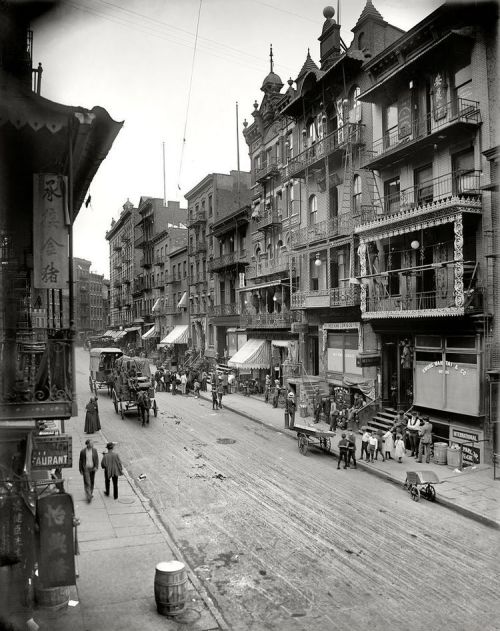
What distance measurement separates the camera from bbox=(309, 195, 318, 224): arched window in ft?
97.7

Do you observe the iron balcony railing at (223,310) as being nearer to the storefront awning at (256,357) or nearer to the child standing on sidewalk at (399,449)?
the storefront awning at (256,357)

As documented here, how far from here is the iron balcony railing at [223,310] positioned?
1641 inches

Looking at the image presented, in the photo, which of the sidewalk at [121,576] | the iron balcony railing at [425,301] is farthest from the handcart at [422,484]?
the sidewalk at [121,576]

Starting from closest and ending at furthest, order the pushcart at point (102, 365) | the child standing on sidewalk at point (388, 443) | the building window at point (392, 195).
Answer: the child standing on sidewalk at point (388, 443) → the building window at point (392, 195) → the pushcart at point (102, 365)

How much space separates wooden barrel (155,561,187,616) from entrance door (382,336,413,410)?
15.2 metres

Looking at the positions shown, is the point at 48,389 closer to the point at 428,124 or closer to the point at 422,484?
the point at 422,484

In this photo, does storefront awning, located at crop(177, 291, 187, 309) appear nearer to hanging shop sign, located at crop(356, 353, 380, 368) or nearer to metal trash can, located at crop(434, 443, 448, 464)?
hanging shop sign, located at crop(356, 353, 380, 368)

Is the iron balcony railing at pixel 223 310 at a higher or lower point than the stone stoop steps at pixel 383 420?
higher

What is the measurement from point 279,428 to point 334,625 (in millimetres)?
15953

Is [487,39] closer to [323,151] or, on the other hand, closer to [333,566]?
[323,151]

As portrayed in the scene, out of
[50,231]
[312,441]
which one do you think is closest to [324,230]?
[312,441]

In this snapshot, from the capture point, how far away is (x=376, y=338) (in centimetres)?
2370

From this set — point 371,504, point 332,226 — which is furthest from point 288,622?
point 332,226

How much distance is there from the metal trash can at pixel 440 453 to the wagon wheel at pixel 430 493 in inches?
150
